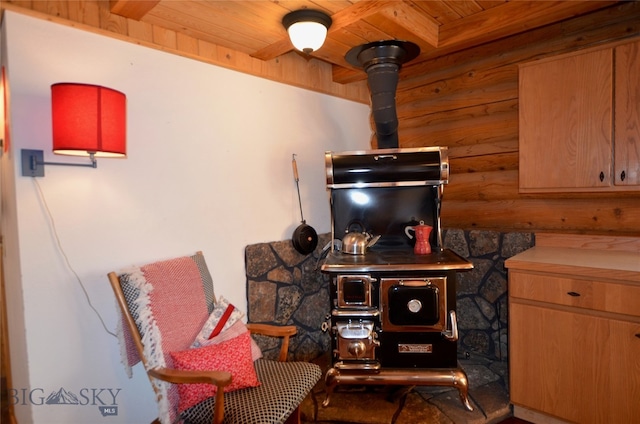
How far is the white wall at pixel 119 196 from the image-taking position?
4.81 ft

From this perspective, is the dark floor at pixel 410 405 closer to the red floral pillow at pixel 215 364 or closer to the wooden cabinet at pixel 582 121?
the red floral pillow at pixel 215 364

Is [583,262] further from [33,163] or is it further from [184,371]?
[33,163]

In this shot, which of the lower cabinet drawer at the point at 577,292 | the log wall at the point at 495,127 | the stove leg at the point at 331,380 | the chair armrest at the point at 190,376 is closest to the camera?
the chair armrest at the point at 190,376

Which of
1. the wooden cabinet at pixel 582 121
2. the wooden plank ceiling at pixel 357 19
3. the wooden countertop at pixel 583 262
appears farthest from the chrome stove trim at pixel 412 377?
the wooden plank ceiling at pixel 357 19

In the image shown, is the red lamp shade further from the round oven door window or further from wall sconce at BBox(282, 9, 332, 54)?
the round oven door window

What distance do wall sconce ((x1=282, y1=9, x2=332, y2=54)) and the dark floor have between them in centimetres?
190

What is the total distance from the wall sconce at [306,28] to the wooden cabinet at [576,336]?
5.01 feet

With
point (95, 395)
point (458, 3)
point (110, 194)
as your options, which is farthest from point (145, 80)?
point (458, 3)

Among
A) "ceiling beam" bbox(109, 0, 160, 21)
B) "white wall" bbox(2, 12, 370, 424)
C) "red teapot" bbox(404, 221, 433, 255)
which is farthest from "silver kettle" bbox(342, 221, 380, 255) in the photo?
"ceiling beam" bbox(109, 0, 160, 21)

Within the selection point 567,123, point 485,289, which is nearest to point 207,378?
point 485,289

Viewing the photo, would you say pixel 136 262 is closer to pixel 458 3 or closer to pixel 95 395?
pixel 95 395

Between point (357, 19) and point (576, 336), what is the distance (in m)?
1.88

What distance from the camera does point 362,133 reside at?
3.03 m

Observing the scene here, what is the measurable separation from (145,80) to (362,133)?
1752mm
